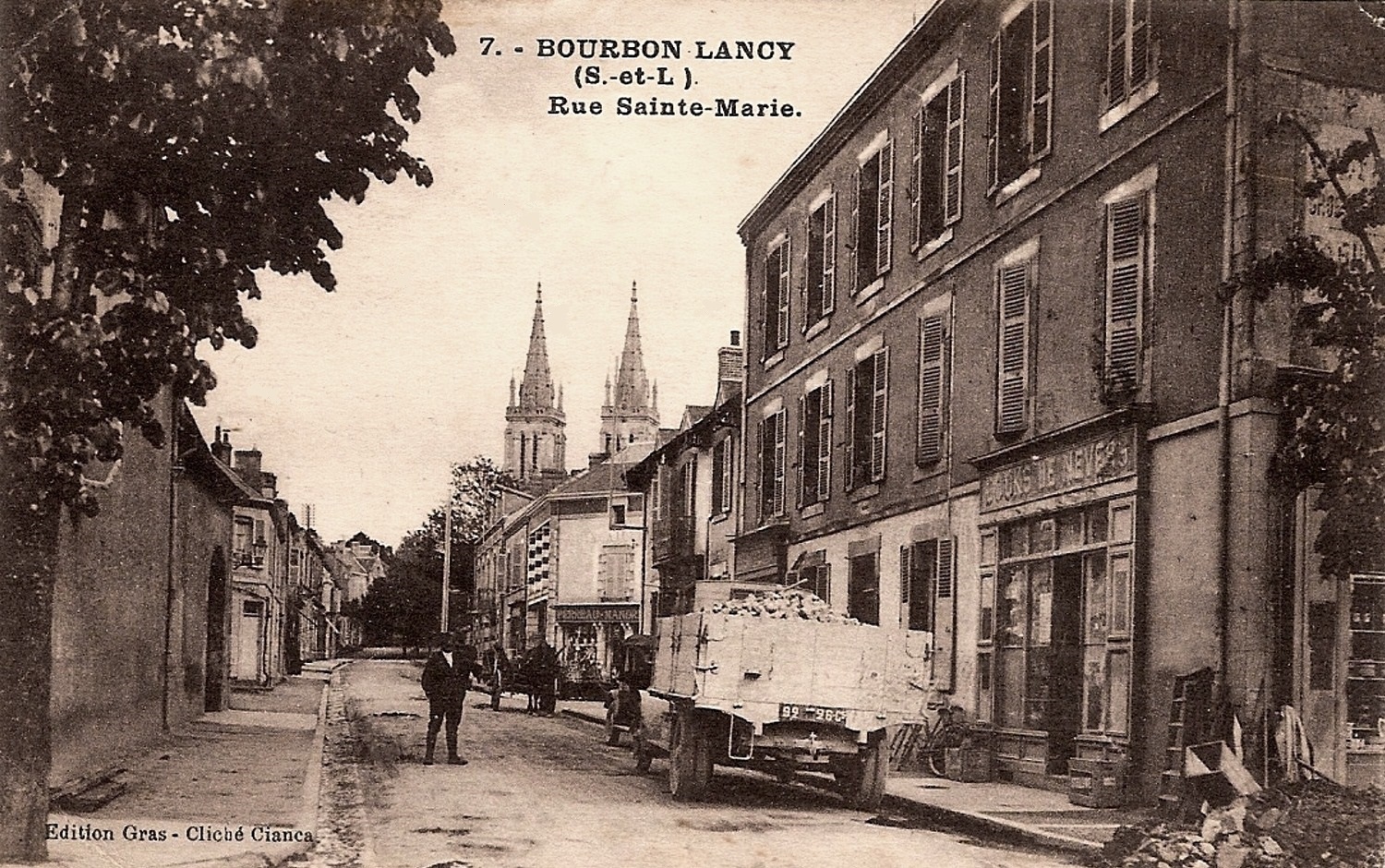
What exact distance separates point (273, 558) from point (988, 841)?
1444cm

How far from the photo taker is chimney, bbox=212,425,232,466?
10650 millimetres

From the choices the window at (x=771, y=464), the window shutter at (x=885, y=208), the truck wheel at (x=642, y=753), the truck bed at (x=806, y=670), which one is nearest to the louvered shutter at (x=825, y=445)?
the window at (x=771, y=464)

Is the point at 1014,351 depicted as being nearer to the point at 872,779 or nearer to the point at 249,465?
the point at 872,779

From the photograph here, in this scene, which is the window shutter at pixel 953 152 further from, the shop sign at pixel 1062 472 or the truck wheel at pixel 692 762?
the truck wheel at pixel 692 762

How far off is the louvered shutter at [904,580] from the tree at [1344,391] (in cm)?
640

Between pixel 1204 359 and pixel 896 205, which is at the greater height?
pixel 896 205

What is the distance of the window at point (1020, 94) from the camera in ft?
37.8

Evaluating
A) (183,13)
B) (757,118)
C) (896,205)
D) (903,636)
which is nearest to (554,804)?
(903,636)

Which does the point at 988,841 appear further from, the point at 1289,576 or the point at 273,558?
the point at 273,558

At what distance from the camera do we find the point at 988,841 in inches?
359

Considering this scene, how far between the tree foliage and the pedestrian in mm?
6642

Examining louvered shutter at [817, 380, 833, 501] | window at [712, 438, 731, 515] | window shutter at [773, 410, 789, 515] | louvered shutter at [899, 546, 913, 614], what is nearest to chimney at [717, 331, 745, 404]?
window at [712, 438, 731, 515]

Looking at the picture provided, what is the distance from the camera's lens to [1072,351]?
11188 mm

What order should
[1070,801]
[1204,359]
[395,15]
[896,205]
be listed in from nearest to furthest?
1. [395,15]
2. [1204,359]
3. [1070,801]
4. [896,205]
